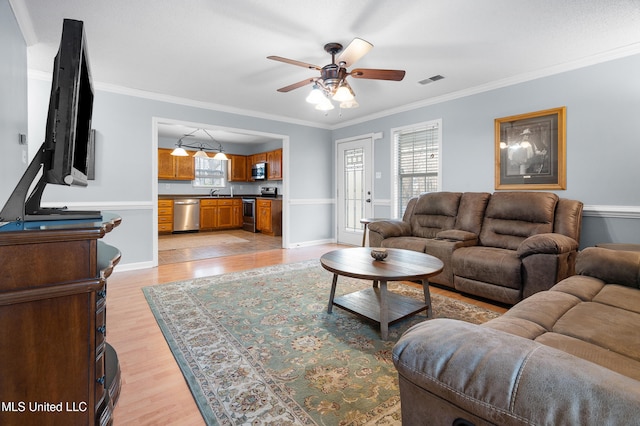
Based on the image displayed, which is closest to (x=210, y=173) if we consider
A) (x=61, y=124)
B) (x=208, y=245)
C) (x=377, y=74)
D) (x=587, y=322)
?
(x=208, y=245)

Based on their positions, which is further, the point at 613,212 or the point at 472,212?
the point at 472,212

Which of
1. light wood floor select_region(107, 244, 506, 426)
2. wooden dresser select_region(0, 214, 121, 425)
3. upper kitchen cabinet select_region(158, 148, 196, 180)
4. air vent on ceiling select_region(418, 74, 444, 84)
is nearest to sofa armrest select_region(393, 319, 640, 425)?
wooden dresser select_region(0, 214, 121, 425)

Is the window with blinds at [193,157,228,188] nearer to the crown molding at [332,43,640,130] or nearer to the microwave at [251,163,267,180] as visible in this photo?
the microwave at [251,163,267,180]

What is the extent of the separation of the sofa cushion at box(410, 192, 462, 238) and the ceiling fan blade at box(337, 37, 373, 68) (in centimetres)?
228

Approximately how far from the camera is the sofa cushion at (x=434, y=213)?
12.8 ft

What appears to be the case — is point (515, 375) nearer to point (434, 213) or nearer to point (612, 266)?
point (612, 266)

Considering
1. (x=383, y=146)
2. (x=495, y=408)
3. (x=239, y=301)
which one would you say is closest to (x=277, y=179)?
(x=383, y=146)

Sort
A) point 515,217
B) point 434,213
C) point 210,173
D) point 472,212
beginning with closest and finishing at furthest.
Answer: point 515,217, point 472,212, point 434,213, point 210,173

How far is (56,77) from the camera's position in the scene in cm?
106

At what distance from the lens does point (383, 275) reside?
207 centimetres

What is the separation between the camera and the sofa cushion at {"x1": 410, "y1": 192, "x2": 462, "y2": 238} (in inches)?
153

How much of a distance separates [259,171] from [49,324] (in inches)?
294

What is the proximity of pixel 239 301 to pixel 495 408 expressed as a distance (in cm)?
259

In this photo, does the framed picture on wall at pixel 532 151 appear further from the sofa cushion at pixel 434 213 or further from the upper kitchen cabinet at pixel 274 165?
the upper kitchen cabinet at pixel 274 165
